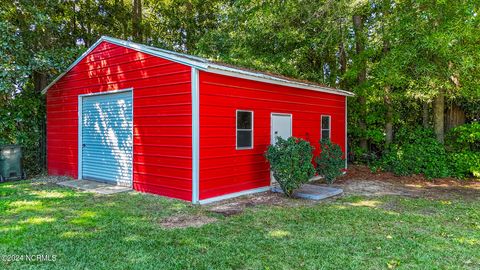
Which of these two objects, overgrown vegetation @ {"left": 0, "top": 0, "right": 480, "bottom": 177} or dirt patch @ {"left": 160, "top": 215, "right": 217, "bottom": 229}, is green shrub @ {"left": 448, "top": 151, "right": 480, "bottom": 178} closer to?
overgrown vegetation @ {"left": 0, "top": 0, "right": 480, "bottom": 177}

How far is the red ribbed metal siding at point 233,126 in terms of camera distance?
→ 6039 mm

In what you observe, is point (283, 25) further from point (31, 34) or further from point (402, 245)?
point (402, 245)

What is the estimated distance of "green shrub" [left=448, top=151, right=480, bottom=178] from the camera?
8.88m

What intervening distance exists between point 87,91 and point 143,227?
5118mm

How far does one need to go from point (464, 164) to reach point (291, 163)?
6043 millimetres

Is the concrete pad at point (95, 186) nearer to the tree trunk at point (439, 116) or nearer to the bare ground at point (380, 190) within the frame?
the bare ground at point (380, 190)

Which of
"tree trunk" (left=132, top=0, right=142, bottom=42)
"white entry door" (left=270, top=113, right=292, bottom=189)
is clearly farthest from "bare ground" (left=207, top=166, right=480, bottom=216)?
"tree trunk" (left=132, top=0, right=142, bottom=42)

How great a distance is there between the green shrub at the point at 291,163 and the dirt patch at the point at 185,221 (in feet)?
6.67

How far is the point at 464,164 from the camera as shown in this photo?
9.04m

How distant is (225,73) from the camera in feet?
20.6

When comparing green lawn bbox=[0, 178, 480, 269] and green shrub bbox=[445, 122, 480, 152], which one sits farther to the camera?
green shrub bbox=[445, 122, 480, 152]

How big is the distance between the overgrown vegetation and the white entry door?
10.4ft

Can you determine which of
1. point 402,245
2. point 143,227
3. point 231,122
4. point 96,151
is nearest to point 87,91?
point 96,151

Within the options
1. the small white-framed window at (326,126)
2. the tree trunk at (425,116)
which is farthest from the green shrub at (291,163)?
the tree trunk at (425,116)
